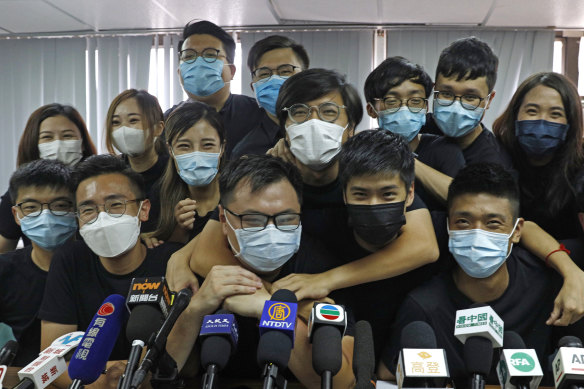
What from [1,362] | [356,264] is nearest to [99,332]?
[1,362]

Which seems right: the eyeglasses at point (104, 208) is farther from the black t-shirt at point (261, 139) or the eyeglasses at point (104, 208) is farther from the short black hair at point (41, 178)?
the black t-shirt at point (261, 139)

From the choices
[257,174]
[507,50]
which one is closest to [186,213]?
[257,174]

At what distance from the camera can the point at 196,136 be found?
2.37 meters

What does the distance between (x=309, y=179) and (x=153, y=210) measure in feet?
2.55

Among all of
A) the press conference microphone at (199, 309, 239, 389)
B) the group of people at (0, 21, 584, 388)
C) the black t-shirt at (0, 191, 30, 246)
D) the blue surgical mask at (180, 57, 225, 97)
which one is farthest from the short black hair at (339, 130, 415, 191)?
the black t-shirt at (0, 191, 30, 246)

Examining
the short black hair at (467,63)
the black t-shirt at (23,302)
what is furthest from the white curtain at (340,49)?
the black t-shirt at (23,302)

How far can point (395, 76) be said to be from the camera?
7.55 ft

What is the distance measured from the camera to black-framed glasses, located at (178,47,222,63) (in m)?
2.95

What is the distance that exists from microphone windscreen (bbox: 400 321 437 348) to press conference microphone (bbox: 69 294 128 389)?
0.67 metres

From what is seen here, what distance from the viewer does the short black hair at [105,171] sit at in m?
2.15

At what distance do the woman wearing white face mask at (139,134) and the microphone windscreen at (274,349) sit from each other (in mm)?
1672

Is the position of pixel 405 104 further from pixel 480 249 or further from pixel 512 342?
pixel 512 342

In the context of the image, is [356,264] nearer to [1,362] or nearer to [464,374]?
[464,374]

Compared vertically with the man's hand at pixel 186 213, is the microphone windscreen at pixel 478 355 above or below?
below
